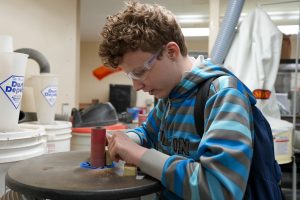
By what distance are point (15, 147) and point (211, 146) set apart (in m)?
0.94

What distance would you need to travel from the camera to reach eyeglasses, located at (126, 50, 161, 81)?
2.99ft

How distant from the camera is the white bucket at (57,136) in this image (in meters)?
1.70

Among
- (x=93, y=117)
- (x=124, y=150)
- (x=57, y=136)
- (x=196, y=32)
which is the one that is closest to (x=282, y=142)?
(x=93, y=117)

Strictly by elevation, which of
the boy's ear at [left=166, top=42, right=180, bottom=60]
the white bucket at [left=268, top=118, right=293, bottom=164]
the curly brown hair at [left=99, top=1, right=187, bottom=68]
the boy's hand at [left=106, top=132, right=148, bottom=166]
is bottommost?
the white bucket at [left=268, top=118, right=293, bottom=164]

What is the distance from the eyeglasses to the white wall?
1.36 meters

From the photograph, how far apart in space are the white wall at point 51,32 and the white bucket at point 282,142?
1.63 m

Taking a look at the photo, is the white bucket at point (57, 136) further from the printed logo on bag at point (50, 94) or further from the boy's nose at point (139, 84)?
the boy's nose at point (139, 84)

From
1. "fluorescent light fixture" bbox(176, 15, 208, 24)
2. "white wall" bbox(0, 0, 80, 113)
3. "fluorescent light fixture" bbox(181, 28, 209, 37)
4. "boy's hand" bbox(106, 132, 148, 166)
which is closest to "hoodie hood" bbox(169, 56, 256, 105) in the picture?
"boy's hand" bbox(106, 132, 148, 166)

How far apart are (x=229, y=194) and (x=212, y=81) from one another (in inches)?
12.1

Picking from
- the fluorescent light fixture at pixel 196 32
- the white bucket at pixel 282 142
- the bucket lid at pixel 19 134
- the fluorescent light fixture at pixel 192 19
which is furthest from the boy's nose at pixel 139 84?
the fluorescent light fixture at pixel 196 32

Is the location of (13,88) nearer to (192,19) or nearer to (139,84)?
(139,84)

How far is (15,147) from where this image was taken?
131 cm

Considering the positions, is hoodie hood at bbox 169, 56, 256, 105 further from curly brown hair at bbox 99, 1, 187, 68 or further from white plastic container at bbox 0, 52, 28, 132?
white plastic container at bbox 0, 52, 28, 132

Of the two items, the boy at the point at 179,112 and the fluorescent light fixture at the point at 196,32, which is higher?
the fluorescent light fixture at the point at 196,32
